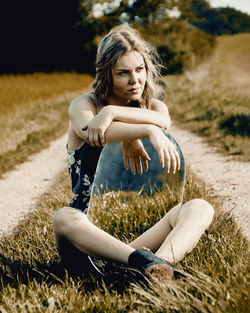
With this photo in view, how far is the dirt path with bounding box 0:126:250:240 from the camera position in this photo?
329cm

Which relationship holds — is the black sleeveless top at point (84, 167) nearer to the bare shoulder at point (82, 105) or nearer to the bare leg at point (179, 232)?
the bare shoulder at point (82, 105)

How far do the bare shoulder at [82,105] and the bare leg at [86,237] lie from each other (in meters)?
0.56

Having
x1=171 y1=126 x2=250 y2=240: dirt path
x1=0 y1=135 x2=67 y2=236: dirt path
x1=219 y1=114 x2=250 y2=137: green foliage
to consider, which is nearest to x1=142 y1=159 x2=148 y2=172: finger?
x1=171 y1=126 x2=250 y2=240: dirt path

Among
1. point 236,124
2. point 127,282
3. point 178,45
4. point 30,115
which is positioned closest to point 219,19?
point 178,45

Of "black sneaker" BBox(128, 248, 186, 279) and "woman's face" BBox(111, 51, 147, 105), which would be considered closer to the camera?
"black sneaker" BBox(128, 248, 186, 279)

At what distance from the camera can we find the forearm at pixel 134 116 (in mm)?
2100

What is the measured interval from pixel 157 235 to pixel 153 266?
51 centimetres

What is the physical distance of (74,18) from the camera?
74.1 ft

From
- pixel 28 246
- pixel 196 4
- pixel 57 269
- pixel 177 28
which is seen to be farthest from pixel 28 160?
pixel 196 4

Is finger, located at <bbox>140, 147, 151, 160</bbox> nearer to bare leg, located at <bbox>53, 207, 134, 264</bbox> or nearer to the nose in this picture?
the nose

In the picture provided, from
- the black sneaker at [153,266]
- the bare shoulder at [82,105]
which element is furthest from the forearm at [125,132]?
the black sneaker at [153,266]

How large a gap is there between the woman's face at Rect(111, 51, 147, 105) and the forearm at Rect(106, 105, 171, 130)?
0.44 feet

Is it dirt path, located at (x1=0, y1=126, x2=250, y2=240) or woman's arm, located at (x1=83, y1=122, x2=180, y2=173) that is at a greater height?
woman's arm, located at (x1=83, y1=122, x2=180, y2=173)

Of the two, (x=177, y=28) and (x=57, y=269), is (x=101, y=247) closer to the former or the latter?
(x=57, y=269)
